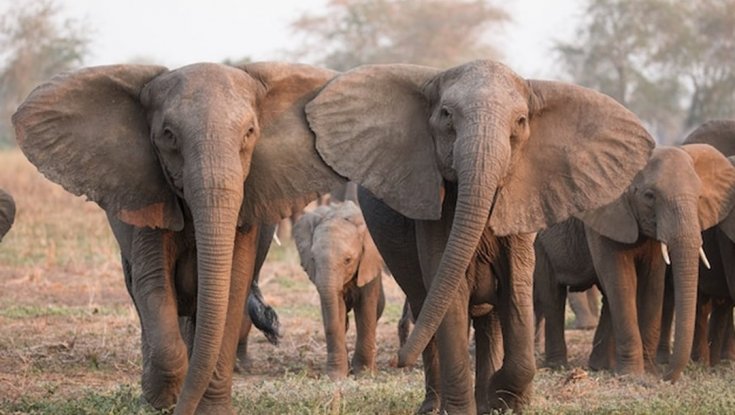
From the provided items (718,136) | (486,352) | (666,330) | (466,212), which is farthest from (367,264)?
(466,212)

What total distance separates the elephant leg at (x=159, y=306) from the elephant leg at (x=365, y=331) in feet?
12.4

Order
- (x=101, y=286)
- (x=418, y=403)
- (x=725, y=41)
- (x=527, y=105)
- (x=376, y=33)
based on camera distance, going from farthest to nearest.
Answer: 1. (x=376, y=33)
2. (x=725, y=41)
3. (x=101, y=286)
4. (x=418, y=403)
5. (x=527, y=105)

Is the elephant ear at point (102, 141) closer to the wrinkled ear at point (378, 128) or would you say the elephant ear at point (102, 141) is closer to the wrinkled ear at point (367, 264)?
the wrinkled ear at point (378, 128)

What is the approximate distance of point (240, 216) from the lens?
24.9 feet

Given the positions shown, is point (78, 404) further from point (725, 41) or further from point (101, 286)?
point (725, 41)

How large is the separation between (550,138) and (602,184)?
0.41 metres

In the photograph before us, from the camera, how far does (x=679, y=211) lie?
1037 centimetres

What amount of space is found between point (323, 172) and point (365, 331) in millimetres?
3983

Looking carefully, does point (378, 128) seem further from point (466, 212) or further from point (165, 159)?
point (165, 159)

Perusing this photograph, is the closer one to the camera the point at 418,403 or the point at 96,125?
the point at 96,125

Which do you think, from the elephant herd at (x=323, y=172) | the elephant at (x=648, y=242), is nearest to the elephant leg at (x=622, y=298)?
the elephant at (x=648, y=242)

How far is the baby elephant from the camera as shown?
11.1 m

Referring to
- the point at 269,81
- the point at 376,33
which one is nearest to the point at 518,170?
the point at 269,81

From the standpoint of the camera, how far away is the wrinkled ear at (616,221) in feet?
35.3
